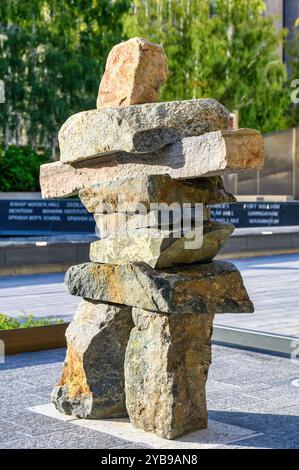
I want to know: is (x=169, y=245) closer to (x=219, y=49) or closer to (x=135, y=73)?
(x=135, y=73)

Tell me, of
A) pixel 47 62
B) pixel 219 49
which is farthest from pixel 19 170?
pixel 219 49

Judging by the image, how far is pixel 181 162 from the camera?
5.79m

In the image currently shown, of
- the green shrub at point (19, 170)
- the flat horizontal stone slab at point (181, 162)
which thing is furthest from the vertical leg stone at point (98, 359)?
the green shrub at point (19, 170)

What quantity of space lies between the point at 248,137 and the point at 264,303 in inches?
274

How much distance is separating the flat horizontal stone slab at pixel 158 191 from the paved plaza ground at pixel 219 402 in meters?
1.64

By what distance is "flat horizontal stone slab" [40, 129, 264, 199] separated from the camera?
5457 mm

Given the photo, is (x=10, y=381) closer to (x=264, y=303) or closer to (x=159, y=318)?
(x=159, y=318)

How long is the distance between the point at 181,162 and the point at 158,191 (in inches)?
11.9

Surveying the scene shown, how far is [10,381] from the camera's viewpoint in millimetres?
8078

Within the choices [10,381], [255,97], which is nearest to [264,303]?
[10,381]

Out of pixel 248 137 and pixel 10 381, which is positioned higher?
pixel 248 137

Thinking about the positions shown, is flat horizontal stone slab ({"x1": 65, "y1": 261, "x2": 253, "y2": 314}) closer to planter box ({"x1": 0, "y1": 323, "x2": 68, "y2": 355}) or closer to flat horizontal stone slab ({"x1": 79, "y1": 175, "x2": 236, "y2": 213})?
flat horizontal stone slab ({"x1": 79, "y1": 175, "x2": 236, "y2": 213})

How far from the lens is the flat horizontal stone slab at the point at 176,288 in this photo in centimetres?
582

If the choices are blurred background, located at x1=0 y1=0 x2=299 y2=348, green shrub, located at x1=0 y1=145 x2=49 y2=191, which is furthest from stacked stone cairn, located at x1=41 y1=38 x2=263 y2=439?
green shrub, located at x1=0 y1=145 x2=49 y2=191
